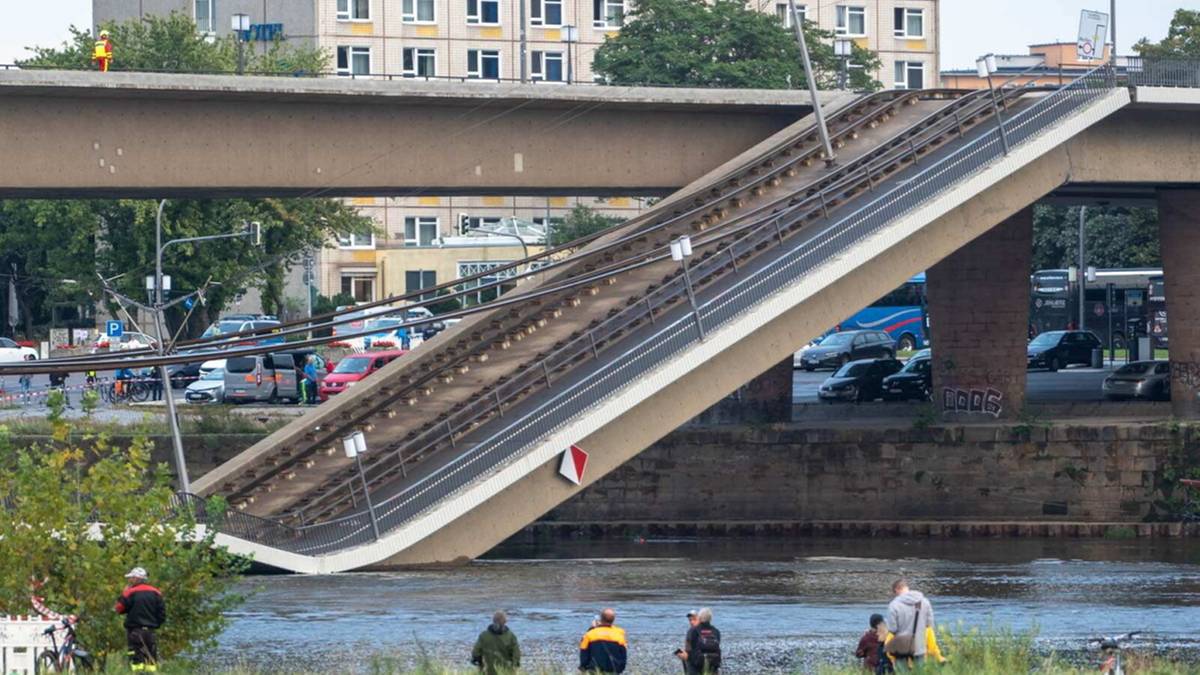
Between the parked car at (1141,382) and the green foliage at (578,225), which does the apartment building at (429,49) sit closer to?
the green foliage at (578,225)

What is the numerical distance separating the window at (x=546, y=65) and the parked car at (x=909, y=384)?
180ft

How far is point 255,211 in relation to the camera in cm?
8656

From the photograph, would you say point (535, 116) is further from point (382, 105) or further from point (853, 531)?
point (853, 531)

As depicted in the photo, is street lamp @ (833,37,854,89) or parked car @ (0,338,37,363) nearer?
street lamp @ (833,37,854,89)

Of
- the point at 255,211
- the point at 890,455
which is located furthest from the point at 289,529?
the point at 255,211

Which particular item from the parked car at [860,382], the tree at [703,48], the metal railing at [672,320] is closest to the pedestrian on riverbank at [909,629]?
the metal railing at [672,320]

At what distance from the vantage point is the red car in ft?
222

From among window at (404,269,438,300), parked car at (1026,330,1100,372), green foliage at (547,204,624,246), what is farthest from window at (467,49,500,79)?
parked car at (1026,330,1100,372)

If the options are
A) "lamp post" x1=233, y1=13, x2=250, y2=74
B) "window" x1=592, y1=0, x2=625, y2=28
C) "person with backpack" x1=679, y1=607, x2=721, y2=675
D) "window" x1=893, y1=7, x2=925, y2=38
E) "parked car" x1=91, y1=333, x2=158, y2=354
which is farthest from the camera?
"window" x1=893, y1=7, x2=925, y2=38

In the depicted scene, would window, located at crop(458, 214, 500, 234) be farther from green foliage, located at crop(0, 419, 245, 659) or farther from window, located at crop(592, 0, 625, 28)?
green foliage, located at crop(0, 419, 245, 659)

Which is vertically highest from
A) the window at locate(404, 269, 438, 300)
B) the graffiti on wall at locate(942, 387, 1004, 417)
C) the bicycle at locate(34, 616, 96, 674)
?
the bicycle at locate(34, 616, 96, 674)

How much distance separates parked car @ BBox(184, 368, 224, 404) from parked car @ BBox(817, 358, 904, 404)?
18.7 m

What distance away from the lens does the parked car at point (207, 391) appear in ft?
228

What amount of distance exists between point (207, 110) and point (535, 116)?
7013 millimetres
